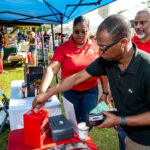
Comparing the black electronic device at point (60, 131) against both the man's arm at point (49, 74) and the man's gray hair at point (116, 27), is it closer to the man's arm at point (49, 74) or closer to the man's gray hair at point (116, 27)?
the man's arm at point (49, 74)

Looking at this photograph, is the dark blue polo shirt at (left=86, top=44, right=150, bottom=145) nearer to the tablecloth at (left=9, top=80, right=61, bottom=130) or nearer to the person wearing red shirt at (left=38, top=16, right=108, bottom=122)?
the person wearing red shirt at (left=38, top=16, right=108, bottom=122)

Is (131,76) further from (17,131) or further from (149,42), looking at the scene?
(149,42)

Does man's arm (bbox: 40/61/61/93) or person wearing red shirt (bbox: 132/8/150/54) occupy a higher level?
person wearing red shirt (bbox: 132/8/150/54)

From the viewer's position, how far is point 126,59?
1070 mm

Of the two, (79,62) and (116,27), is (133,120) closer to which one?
(116,27)

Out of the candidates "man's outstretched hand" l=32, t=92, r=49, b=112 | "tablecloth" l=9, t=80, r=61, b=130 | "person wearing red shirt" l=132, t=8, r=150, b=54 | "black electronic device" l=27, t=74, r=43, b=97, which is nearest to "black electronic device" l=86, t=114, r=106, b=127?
"man's outstretched hand" l=32, t=92, r=49, b=112

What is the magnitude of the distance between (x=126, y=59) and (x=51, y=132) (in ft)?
2.84

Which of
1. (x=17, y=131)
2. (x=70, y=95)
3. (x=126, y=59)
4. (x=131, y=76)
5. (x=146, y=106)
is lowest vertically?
(x=17, y=131)

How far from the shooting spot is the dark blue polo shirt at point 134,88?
0.96 m

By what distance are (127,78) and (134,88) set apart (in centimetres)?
8

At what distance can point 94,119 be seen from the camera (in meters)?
1.06

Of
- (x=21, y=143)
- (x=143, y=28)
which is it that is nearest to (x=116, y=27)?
(x=21, y=143)

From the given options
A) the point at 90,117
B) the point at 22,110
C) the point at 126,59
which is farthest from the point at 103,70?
the point at 22,110

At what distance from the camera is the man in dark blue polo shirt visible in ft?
3.14
